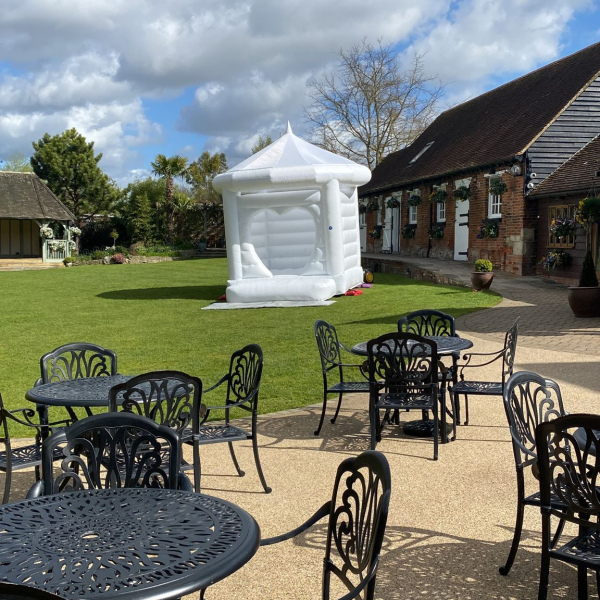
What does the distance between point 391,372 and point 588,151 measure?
52.0 feet

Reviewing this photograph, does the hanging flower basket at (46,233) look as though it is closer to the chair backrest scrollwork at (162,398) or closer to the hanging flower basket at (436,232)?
the hanging flower basket at (436,232)

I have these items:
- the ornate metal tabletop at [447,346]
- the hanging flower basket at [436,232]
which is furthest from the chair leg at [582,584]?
the hanging flower basket at [436,232]

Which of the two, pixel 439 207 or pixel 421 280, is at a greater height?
pixel 439 207

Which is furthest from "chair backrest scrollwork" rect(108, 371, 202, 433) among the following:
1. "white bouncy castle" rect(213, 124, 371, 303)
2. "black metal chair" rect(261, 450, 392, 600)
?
"white bouncy castle" rect(213, 124, 371, 303)

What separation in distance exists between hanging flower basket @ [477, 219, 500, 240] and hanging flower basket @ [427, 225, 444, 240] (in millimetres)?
3219

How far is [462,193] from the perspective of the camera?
883 inches

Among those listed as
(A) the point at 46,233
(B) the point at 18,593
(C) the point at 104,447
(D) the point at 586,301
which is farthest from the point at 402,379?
(A) the point at 46,233

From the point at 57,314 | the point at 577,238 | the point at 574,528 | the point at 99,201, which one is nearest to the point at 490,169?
the point at 577,238

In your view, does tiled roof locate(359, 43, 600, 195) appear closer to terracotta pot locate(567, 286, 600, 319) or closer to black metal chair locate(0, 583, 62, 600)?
terracotta pot locate(567, 286, 600, 319)

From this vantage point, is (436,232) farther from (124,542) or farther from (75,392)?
(124,542)

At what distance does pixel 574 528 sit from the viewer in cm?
404

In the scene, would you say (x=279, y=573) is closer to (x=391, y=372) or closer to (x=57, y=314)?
(x=391, y=372)

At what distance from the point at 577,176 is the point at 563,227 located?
1525 mm

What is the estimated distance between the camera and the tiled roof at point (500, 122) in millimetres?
20562
